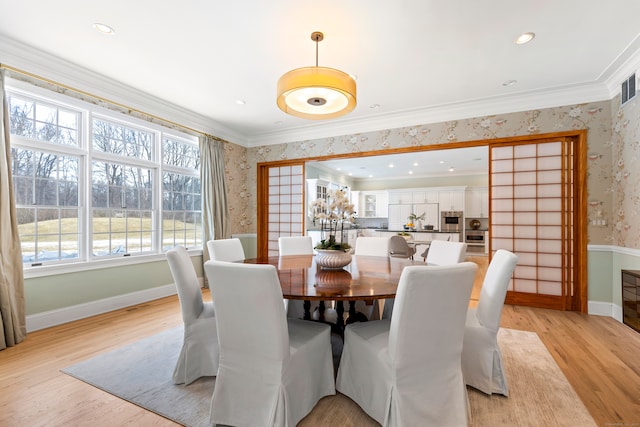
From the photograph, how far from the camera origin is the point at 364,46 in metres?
2.80

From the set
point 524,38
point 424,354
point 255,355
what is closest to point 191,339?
point 255,355

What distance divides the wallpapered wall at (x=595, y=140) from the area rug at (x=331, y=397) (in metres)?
1.96

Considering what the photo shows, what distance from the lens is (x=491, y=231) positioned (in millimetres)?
4219

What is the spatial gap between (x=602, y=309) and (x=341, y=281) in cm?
362

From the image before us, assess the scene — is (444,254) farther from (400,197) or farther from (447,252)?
(400,197)

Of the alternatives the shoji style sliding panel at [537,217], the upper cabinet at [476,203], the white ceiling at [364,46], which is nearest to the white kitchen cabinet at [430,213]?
the upper cabinet at [476,203]

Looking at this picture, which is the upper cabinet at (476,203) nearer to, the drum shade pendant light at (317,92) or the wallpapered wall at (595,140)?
the wallpapered wall at (595,140)

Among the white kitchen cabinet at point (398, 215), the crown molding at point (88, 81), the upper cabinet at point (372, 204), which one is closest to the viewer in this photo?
the crown molding at point (88, 81)

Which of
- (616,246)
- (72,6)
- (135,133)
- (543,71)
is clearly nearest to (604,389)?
(616,246)

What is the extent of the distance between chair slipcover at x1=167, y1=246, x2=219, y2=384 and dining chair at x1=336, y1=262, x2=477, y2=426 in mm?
1129

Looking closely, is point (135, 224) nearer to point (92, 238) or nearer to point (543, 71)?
point (92, 238)

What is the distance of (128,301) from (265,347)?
3.14 m

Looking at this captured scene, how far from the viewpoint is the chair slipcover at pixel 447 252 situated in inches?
103

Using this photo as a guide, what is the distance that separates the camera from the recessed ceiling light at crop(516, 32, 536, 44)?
2.64 m
